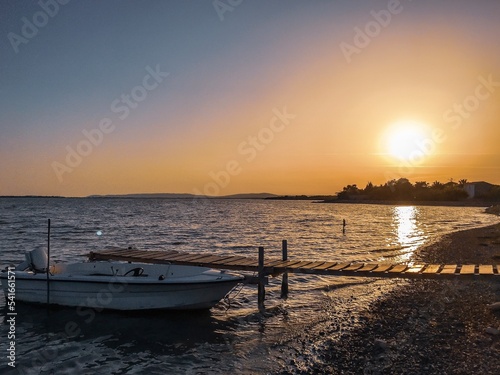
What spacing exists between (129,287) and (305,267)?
5.72 m

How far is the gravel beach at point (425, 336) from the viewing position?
9.41m

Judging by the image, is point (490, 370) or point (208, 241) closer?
point (490, 370)

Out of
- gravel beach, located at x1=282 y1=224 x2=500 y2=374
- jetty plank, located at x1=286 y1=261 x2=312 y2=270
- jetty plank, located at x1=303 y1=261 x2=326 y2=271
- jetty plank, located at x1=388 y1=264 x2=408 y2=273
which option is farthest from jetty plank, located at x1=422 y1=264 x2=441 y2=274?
jetty plank, located at x1=286 y1=261 x2=312 y2=270

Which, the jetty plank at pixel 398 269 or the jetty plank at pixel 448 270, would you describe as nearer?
the jetty plank at pixel 448 270

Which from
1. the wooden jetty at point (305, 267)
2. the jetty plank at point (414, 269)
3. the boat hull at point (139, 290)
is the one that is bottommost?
the boat hull at point (139, 290)

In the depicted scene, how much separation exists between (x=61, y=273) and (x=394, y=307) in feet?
37.9

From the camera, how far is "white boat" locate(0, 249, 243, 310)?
13.7m

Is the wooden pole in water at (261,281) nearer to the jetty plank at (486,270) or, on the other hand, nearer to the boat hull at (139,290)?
the boat hull at (139,290)

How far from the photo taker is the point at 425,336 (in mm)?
11219

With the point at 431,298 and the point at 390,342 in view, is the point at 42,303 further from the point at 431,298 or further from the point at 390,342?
the point at 431,298

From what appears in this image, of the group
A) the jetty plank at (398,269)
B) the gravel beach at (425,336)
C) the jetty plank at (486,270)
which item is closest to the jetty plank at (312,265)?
the gravel beach at (425,336)

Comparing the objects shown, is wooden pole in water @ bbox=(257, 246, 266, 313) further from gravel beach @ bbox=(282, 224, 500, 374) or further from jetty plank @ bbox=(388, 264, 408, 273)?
jetty plank @ bbox=(388, 264, 408, 273)

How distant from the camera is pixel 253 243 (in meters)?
38.8

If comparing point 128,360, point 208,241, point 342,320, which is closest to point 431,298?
point 342,320
